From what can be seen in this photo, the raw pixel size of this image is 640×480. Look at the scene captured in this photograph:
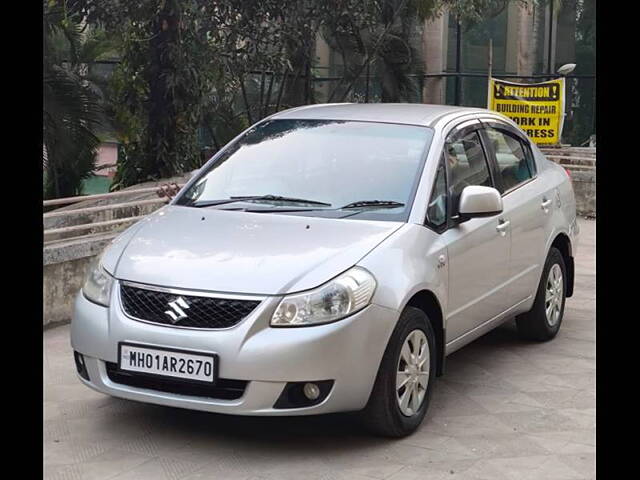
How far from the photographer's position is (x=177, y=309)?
473 centimetres

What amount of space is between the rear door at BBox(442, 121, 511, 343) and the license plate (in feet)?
4.97

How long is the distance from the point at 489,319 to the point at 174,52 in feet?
21.7

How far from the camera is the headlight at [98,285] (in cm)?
501

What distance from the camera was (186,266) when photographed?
490cm

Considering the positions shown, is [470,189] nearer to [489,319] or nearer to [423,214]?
[423,214]

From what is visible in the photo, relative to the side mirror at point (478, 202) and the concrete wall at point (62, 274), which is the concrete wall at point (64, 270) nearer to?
the concrete wall at point (62, 274)

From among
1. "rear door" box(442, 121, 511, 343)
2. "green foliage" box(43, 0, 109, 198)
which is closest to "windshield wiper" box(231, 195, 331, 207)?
"rear door" box(442, 121, 511, 343)

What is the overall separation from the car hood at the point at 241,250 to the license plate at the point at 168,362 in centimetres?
32

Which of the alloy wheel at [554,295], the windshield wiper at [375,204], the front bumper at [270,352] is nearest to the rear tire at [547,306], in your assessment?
the alloy wheel at [554,295]

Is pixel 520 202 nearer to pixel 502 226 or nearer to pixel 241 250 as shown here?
pixel 502 226

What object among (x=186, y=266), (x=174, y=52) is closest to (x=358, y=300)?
(x=186, y=266)

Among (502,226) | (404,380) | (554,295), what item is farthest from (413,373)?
(554,295)

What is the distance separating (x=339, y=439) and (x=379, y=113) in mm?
2123

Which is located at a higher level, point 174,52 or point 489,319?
point 174,52
